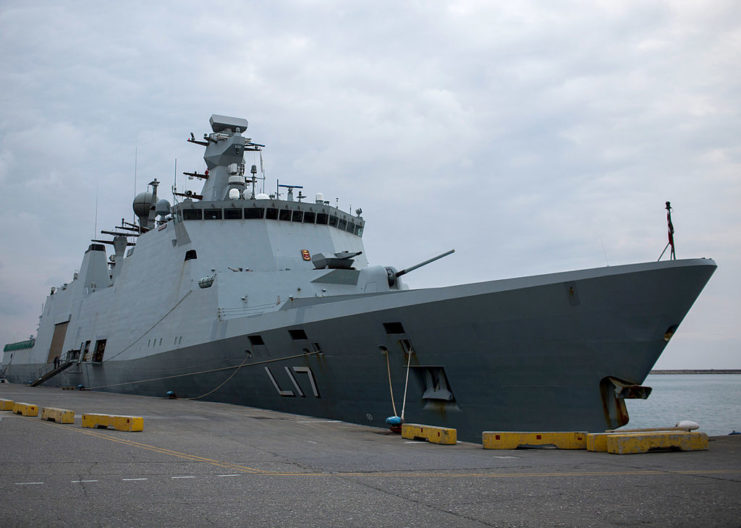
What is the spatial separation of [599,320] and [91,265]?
2446 centimetres

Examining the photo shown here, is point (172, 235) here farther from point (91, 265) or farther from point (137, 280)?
point (91, 265)

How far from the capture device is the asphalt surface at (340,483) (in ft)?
12.8

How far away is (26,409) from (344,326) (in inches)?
239

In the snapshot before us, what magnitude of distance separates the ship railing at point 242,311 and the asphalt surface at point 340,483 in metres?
6.51

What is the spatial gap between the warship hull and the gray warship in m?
0.02

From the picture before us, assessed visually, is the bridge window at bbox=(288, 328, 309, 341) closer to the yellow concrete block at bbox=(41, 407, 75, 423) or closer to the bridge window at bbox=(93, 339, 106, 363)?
the yellow concrete block at bbox=(41, 407, 75, 423)

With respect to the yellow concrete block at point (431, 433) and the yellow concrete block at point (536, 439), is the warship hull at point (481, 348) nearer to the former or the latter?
the yellow concrete block at point (431, 433)

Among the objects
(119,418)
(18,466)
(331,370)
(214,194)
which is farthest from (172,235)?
(18,466)

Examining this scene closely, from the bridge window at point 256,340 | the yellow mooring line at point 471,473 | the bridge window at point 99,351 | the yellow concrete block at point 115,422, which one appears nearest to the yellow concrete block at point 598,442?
the yellow mooring line at point 471,473

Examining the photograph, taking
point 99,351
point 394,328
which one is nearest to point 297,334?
point 394,328

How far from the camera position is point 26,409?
1148 cm

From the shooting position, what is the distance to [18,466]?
554 cm

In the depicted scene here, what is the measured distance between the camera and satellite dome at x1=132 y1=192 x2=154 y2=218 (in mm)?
26953

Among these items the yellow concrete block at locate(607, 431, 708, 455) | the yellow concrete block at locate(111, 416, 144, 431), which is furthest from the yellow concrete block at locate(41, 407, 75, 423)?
the yellow concrete block at locate(607, 431, 708, 455)
